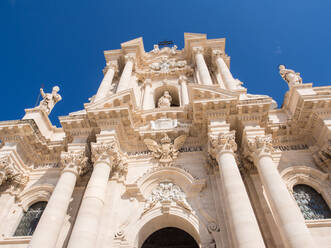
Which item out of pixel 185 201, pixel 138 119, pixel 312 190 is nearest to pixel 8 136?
pixel 138 119

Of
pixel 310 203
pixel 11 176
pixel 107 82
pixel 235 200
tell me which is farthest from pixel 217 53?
pixel 11 176

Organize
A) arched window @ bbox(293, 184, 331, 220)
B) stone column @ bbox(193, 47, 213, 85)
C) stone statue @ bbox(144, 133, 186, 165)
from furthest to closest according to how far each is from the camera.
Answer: stone column @ bbox(193, 47, 213, 85) < stone statue @ bbox(144, 133, 186, 165) < arched window @ bbox(293, 184, 331, 220)

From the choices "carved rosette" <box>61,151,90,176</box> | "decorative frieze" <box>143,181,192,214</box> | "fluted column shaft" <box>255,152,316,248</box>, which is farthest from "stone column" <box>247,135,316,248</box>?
"carved rosette" <box>61,151,90,176</box>

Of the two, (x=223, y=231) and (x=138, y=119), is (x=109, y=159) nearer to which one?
(x=138, y=119)

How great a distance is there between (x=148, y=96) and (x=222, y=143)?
9.71 m

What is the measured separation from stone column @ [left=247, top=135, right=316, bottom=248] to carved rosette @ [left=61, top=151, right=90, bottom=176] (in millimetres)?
7264

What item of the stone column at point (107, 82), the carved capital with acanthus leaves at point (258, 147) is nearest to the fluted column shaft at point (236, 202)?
the carved capital with acanthus leaves at point (258, 147)

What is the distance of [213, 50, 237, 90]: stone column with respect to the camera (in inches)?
637

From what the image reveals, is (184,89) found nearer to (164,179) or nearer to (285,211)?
(164,179)

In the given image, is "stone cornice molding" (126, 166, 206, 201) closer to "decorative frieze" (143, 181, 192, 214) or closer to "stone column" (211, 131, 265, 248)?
"decorative frieze" (143, 181, 192, 214)

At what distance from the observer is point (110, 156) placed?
10922 millimetres

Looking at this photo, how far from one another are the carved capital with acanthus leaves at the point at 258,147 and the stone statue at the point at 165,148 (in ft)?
11.3

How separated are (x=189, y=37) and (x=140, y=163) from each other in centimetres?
1459

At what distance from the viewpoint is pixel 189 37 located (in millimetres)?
22844
